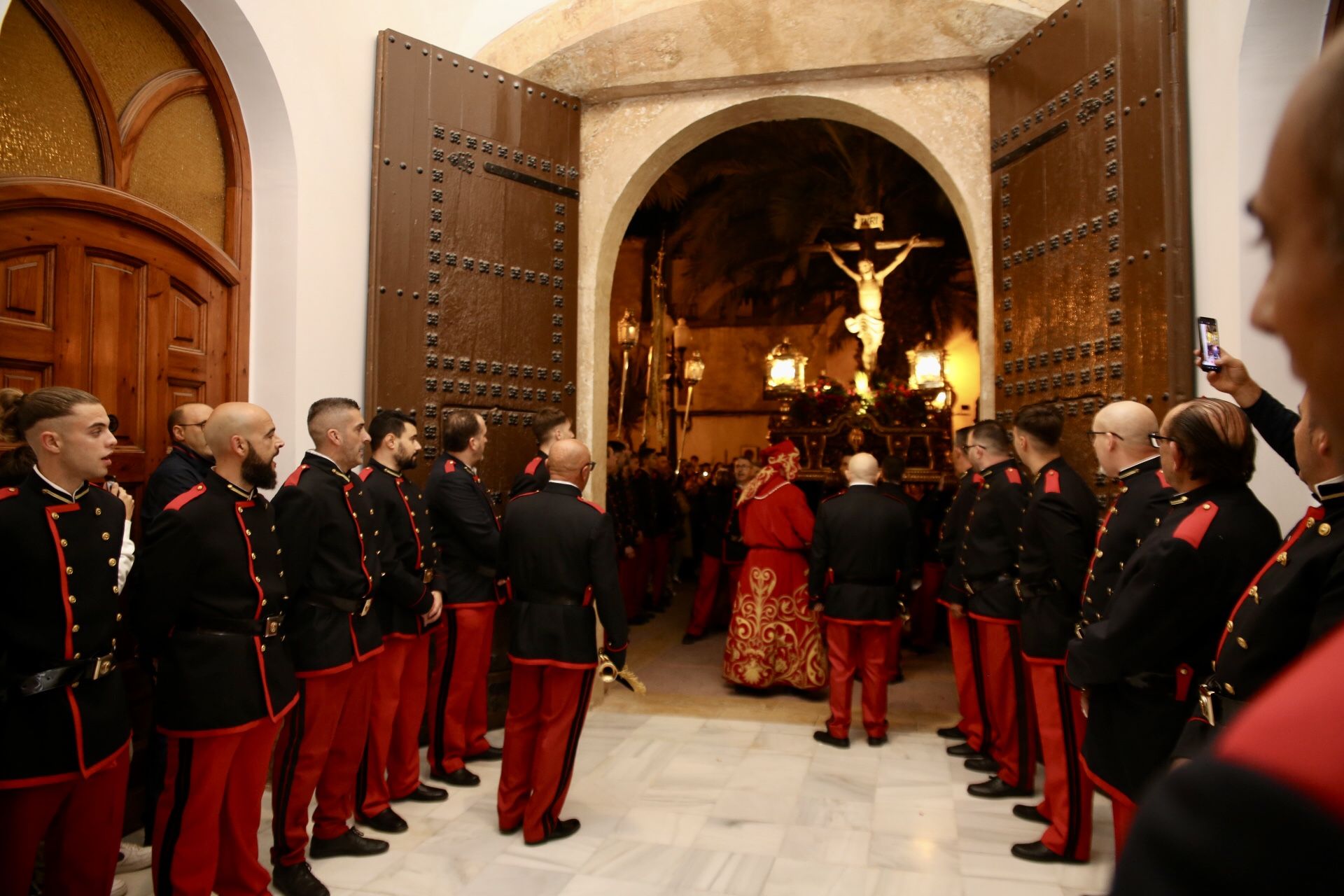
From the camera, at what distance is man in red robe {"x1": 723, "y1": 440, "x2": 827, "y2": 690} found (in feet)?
22.6

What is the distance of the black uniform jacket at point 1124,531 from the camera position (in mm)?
3268

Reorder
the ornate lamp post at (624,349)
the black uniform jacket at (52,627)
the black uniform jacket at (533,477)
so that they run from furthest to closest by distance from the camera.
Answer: the ornate lamp post at (624,349) < the black uniform jacket at (533,477) < the black uniform jacket at (52,627)

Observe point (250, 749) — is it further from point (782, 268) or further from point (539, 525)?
point (782, 268)

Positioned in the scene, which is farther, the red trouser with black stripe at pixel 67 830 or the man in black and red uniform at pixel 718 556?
the man in black and red uniform at pixel 718 556

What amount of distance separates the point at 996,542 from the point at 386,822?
140 inches

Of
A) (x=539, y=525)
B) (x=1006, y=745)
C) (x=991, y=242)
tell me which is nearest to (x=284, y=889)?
(x=539, y=525)

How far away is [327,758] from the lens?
3834 millimetres

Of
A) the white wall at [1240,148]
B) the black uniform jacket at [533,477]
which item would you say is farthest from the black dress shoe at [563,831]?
the white wall at [1240,148]

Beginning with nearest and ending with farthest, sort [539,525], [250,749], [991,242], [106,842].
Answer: [106,842], [250,749], [539,525], [991,242]

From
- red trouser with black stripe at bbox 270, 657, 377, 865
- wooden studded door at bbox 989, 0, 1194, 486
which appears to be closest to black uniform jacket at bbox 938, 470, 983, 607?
wooden studded door at bbox 989, 0, 1194, 486

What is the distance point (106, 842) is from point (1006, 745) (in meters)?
4.35

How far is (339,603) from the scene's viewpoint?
371cm

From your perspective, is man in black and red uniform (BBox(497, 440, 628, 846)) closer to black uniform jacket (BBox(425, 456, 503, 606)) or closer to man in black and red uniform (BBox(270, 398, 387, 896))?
man in black and red uniform (BBox(270, 398, 387, 896))

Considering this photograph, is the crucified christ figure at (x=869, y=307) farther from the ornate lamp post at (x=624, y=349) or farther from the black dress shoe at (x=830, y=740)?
the black dress shoe at (x=830, y=740)
